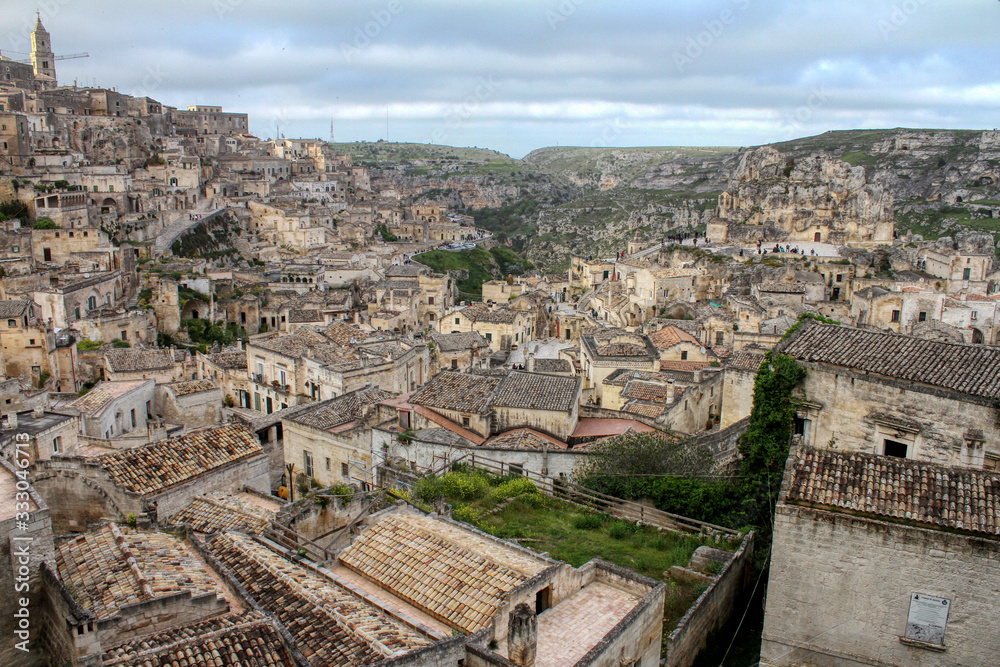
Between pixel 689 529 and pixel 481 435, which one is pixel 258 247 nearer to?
pixel 481 435

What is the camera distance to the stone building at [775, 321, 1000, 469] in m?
15.7

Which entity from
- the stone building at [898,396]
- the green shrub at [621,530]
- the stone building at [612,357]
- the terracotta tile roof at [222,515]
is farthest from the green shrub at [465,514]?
the stone building at [612,357]

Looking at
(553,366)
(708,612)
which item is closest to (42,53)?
(553,366)

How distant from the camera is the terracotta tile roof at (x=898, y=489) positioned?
11281 mm

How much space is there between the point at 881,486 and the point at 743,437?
22.6 feet

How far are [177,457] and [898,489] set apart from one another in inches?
613

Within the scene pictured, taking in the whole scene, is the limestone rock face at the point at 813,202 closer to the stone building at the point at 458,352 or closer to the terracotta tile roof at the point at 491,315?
the terracotta tile roof at the point at 491,315

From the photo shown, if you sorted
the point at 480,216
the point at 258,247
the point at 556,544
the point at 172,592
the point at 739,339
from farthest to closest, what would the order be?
the point at 480,216 < the point at 258,247 < the point at 739,339 < the point at 556,544 < the point at 172,592

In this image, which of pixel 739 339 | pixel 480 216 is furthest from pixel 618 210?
pixel 739 339

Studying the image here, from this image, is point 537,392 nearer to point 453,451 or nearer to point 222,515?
point 453,451

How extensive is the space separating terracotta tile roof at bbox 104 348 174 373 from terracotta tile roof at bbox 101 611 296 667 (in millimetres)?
28127

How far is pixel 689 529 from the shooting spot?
17.1 metres

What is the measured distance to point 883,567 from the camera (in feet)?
37.7

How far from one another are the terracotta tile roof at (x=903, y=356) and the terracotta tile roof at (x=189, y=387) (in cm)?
2473
